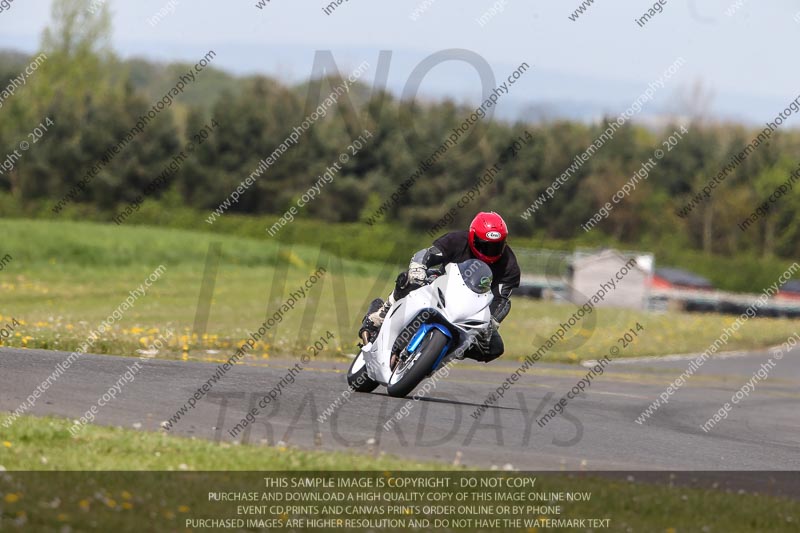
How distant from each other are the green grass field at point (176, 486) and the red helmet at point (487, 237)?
3.23 metres

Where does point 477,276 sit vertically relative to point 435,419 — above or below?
above

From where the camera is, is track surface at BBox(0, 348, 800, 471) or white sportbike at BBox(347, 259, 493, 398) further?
white sportbike at BBox(347, 259, 493, 398)

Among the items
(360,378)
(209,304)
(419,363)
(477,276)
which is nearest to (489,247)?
(477,276)

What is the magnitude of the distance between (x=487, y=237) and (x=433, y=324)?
1.10 meters

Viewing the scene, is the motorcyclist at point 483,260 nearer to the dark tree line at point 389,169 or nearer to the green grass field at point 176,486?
the green grass field at point 176,486

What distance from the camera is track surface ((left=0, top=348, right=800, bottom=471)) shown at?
1027 centimetres

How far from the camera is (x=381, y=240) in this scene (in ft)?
211

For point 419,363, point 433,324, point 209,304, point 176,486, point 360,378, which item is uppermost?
point 433,324

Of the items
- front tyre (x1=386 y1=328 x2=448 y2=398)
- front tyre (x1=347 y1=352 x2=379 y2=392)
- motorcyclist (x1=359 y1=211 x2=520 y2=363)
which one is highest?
motorcyclist (x1=359 y1=211 x2=520 y2=363)

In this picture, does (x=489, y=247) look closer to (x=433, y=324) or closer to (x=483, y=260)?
(x=483, y=260)

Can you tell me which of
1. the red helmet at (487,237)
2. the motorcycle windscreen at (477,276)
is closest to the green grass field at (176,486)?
the motorcycle windscreen at (477,276)

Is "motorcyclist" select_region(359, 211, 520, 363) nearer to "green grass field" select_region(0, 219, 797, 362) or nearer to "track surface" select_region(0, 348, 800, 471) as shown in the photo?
"track surface" select_region(0, 348, 800, 471)

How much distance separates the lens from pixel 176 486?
7797 mm

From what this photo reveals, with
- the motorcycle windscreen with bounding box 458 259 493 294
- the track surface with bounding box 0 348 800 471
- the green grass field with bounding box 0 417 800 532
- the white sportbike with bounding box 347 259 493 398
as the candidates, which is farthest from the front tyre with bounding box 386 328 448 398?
the green grass field with bounding box 0 417 800 532
